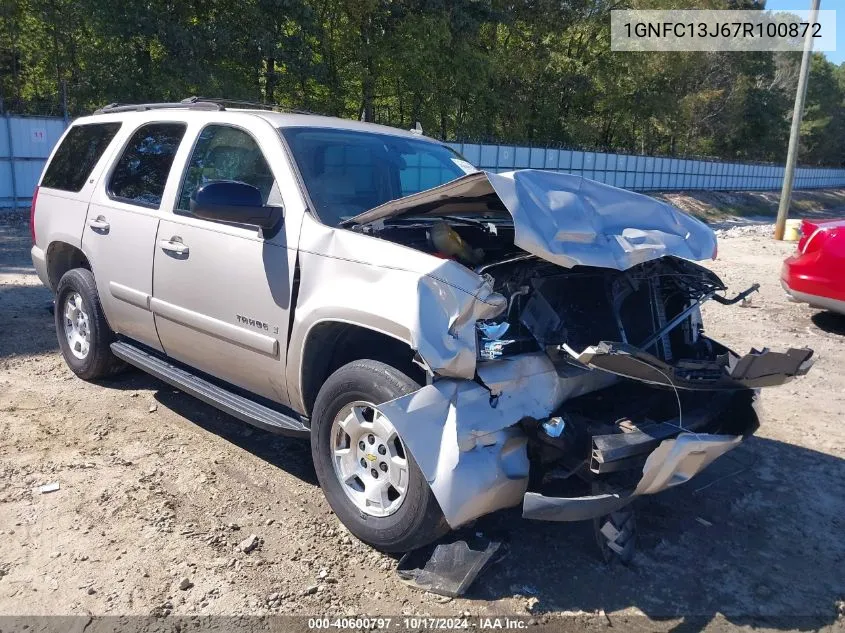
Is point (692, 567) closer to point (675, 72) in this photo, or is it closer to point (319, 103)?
point (319, 103)

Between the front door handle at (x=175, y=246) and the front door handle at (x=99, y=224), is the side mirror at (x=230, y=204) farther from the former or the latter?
the front door handle at (x=99, y=224)

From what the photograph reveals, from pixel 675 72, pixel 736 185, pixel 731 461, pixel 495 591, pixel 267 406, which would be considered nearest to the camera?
pixel 495 591

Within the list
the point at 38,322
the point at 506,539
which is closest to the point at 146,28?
the point at 38,322

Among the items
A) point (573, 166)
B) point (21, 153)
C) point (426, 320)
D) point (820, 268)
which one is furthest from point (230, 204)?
point (573, 166)

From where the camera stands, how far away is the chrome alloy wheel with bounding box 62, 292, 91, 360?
5.21 m

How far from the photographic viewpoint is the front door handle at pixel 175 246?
407 centimetres

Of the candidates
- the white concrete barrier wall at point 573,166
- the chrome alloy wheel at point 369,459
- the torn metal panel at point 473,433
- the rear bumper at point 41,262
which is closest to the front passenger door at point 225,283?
the chrome alloy wheel at point 369,459

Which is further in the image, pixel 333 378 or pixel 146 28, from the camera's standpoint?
pixel 146 28

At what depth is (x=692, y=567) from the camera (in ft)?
10.8

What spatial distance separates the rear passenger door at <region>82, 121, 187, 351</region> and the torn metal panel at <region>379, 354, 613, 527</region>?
7.69 ft

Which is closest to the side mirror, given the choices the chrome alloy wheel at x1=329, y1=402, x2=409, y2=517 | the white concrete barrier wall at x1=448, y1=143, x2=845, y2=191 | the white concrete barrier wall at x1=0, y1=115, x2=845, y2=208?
the chrome alloy wheel at x1=329, y1=402, x2=409, y2=517

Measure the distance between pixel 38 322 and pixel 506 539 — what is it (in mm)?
5603

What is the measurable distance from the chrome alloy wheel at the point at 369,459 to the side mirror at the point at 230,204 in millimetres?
1054

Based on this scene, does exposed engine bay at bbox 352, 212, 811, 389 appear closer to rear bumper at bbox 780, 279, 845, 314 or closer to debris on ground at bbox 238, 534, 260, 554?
debris on ground at bbox 238, 534, 260, 554
